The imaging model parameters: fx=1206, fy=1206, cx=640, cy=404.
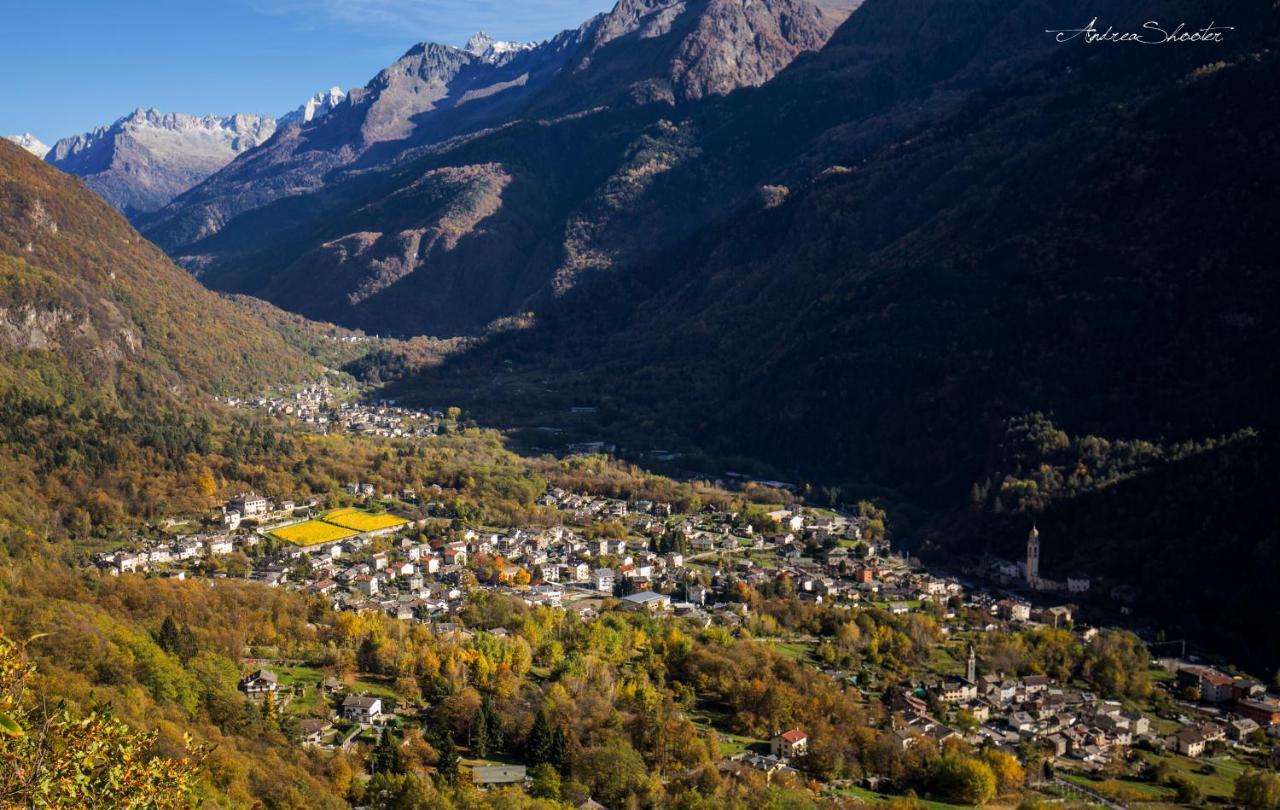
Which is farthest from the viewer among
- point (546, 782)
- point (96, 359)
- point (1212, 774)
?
point (96, 359)

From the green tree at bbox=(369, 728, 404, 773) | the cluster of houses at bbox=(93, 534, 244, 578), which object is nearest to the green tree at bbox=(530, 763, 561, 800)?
the green tree at bbox=(369, 728, 404, 773)

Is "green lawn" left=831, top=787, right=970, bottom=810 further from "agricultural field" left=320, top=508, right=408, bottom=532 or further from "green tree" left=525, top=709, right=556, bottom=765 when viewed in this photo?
"agricultural field" left=320, top=508, right=408, bottom=532

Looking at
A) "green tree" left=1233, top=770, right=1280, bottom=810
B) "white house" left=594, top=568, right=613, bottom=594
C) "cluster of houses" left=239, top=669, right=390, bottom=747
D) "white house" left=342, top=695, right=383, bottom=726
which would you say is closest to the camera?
"green tree" left=1233, top=770, right=1280, bottom=810

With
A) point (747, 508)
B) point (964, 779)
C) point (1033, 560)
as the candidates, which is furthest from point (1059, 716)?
point (747, 508)

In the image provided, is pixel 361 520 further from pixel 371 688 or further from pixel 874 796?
pixel 874 796

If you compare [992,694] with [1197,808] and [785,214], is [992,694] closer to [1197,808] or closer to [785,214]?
[1197,808]

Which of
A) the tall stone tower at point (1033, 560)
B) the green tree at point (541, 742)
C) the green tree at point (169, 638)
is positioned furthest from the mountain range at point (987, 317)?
the green tree at point (169, 638)
